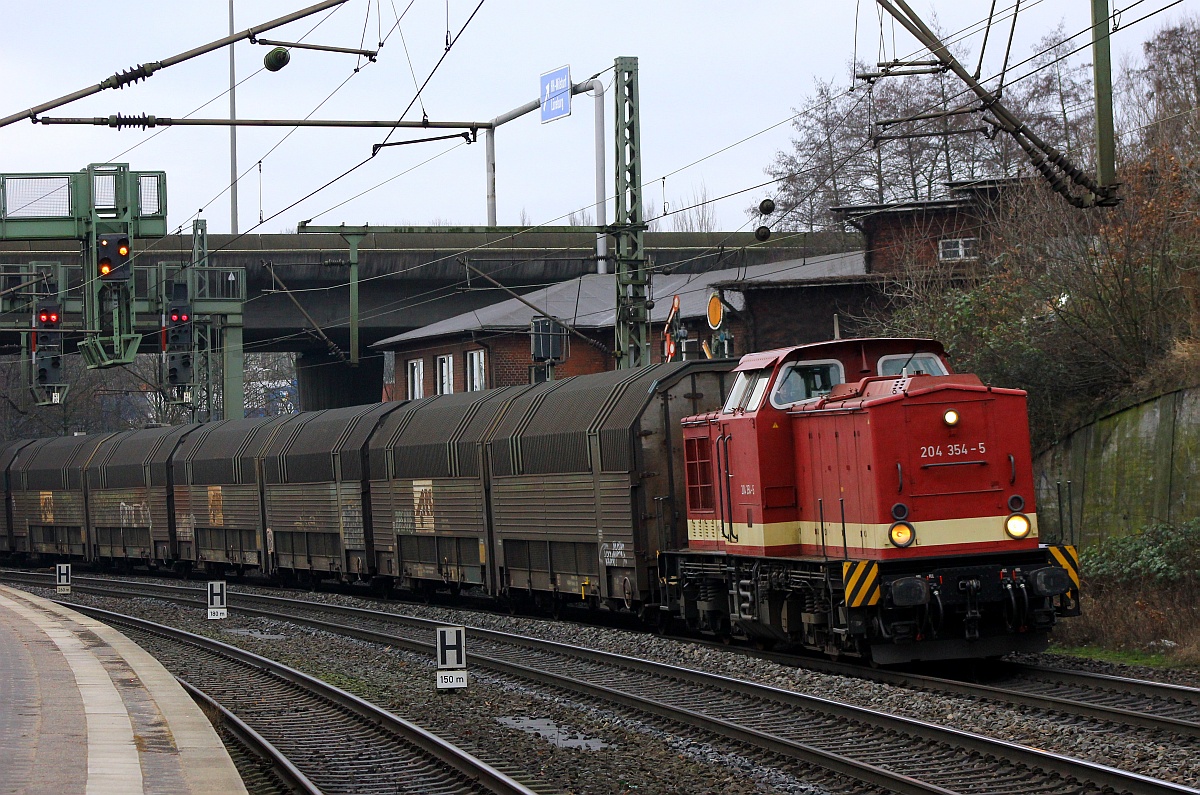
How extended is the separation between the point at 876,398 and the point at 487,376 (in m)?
32.8

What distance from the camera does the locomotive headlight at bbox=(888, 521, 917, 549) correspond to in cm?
1284

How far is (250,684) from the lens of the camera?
16031 millimetres

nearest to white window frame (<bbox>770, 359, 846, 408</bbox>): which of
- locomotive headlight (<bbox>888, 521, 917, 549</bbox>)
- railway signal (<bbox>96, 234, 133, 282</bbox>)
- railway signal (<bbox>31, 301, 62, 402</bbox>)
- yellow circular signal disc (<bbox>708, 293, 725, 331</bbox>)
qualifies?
locomotive headlight (<bbox>888, 521, 917, 549</bbox>)

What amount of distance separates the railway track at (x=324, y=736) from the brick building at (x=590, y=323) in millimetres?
18593

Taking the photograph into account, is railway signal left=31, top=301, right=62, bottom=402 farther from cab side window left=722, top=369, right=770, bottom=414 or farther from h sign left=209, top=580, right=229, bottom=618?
cab side window left=722, top=369, right=770, bottom=414

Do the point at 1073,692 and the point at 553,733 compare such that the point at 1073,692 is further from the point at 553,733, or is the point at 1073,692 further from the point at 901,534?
the point at 553,733

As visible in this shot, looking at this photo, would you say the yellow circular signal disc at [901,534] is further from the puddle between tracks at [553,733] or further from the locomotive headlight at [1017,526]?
Result: the puddle between tracks at [553,733]

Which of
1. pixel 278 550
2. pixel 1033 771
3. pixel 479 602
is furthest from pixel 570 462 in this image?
pixel 278 550

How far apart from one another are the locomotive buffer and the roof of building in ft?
77.1

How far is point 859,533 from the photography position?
13305mm

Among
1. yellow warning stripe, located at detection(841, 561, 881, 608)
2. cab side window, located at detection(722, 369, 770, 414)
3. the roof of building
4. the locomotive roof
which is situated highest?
the roof of building

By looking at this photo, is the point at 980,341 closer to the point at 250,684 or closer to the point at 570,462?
the point at 570,462

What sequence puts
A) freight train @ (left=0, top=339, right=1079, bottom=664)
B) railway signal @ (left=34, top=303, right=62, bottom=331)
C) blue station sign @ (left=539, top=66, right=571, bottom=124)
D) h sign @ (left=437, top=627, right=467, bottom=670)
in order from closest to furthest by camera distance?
freight train @ (left=0, top=339, right=1079, bottom=664)
h sign @ (left=437, top=627, right=467, bottom=670)
blue station sign @ (left=539, top=66, right=571, bottom=124)
railway signal @ (left=34, top=303, right=62, bottom=331)

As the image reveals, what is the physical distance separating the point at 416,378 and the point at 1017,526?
40159 millimetres
